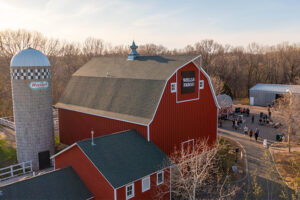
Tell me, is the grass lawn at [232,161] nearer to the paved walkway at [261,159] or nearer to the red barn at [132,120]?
the paved walkway at [261,159]

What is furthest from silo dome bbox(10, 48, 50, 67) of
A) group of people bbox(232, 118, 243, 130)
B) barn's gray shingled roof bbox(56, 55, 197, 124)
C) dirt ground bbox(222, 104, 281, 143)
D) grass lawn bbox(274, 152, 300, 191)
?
group of people bbox(232, 118, 243, 130)

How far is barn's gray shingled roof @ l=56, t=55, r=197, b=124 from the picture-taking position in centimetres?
1755

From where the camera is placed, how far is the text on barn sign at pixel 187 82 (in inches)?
730

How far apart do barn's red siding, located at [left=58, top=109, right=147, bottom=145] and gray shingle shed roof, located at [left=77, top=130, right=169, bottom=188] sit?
148cm

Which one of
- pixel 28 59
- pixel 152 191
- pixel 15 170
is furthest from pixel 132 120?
pixel 28 59

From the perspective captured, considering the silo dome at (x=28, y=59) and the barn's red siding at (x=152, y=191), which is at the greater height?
the silo dome at (x=28, y=59)

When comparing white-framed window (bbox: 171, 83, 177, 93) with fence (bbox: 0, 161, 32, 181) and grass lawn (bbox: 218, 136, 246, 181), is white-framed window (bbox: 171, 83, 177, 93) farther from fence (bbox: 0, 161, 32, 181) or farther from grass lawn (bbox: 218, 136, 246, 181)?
fence (bbox: 0, 161, 32, 181)

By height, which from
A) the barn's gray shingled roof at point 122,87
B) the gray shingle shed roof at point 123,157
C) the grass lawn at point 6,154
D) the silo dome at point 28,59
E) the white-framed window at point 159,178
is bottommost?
the grass lawn at point 6,154

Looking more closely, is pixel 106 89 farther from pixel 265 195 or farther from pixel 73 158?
pixel 265 195

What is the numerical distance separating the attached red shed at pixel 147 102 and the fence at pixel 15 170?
14.8 ft

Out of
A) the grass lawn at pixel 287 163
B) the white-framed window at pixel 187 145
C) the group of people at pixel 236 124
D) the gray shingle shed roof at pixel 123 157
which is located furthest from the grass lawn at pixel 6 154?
the group of people at pixel 236 124

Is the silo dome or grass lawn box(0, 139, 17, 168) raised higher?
the silo dome

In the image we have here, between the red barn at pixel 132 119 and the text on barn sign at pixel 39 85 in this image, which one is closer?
the red barn at pixel 132 119

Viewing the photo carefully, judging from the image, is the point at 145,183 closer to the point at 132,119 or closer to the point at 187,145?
the point at 132,119
